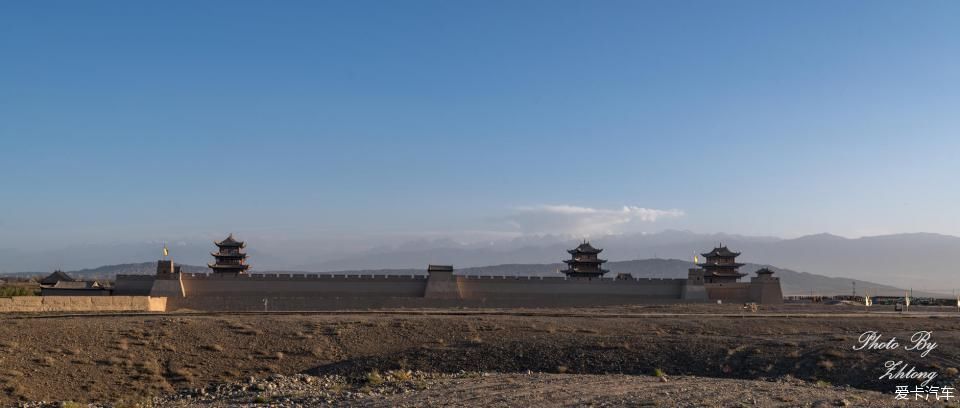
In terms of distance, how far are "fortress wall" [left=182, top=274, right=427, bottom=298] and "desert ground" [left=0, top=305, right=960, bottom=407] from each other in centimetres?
2355

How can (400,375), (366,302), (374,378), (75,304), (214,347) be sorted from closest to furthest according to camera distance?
(374,378) < (400,375) < (214,347) < (75,304) < (366,302)

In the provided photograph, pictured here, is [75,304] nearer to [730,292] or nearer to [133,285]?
[133,285]

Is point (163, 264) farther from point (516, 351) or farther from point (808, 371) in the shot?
point (808, 371)

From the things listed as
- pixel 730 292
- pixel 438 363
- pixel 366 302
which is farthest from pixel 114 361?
pixel 730 292

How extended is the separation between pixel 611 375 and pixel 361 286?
38.5m

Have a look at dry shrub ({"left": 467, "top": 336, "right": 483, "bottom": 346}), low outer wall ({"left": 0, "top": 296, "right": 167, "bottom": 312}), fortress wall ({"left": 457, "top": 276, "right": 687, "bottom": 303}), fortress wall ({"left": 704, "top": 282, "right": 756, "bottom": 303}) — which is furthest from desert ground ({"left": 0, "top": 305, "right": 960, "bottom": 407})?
fortress wall ({"left": 704, "top": 282, "right": 756, "bottom": 303})

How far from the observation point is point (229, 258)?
222ft

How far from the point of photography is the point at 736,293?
63.5m

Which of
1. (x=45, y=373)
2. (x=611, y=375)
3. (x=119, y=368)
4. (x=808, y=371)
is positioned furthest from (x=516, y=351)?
(x=45, y=373)

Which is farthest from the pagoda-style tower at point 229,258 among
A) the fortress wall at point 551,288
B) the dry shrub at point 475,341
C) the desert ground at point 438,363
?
the dry shrub at point 475,341

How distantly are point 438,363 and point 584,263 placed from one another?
48.8m

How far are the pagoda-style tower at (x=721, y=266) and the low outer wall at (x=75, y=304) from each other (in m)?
49.0

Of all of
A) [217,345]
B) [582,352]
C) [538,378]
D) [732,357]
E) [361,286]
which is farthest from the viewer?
[361,286]

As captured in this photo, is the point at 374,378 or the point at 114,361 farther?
the point at 114,361
